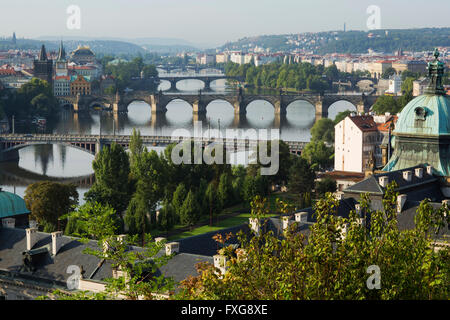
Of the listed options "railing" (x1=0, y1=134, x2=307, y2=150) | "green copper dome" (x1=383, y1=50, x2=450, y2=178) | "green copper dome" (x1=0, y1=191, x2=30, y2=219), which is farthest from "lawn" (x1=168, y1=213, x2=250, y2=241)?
"railing" (x1=0, y1=134, x2=307, y2=150)

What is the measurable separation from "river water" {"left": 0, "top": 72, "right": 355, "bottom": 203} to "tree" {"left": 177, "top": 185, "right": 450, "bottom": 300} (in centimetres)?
3393

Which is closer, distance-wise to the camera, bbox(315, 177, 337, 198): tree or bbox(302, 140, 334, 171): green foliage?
bbox(315, 177, 337, 198): tree

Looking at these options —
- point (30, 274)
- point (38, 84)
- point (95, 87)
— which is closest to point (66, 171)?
point (30, 274)

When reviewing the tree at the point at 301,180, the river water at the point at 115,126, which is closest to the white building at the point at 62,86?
the river water at the point at 115,126

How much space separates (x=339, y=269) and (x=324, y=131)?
56406mm

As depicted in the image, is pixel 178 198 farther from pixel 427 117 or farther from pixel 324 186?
pixel 427 117

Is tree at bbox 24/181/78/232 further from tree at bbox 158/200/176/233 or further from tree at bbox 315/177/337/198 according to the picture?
tree at bbox 315/177/337/198

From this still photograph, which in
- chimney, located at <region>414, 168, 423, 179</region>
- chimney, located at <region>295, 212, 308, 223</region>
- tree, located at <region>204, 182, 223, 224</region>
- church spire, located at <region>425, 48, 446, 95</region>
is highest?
church spire, located at <region>425, 48, 446, 95</region>

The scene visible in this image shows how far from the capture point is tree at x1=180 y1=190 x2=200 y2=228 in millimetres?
35156

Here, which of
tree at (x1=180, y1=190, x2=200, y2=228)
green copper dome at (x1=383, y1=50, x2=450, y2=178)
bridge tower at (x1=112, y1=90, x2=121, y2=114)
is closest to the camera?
green copper dome at (x1=383, y1=50, x2=450, y2=178)

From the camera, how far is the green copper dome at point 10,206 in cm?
2553

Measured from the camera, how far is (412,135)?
102 feet

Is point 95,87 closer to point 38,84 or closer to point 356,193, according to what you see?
point 38,84
